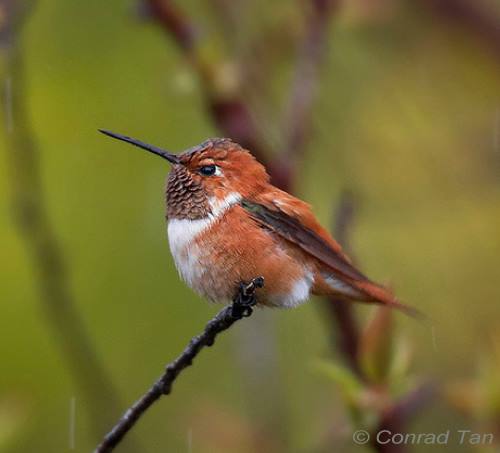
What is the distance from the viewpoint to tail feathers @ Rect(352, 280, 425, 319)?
3.77 metres

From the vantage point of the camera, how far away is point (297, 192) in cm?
518

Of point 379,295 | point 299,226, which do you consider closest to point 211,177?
point 299,226

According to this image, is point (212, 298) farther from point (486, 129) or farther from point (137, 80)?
point (137, 80)

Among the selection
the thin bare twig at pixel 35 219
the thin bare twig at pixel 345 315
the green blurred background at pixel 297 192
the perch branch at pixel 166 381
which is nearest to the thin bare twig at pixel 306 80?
the green blurred background at pixel 297 192

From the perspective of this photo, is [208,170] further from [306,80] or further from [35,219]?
[306,80]

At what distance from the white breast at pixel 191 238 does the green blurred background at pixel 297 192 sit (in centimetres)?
113

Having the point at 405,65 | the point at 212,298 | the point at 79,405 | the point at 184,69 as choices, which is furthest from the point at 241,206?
the point at 79,405

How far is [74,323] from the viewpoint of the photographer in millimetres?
4758

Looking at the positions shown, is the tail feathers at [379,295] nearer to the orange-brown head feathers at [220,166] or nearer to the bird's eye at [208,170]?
the orange-brown head feathers at [220,166]

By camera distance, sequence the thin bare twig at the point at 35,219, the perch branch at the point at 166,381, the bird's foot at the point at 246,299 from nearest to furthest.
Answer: the perch branch at the point at 166,381
the bird's foot at the point at 246,299
the thin bare twig at the point at 35,219

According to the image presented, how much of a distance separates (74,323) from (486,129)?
2580mm

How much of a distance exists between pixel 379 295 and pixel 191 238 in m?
0.74

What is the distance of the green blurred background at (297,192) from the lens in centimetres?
Result: 553

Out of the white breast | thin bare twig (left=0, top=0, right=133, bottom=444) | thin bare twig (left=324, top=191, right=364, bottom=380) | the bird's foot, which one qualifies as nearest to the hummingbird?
the white breast
